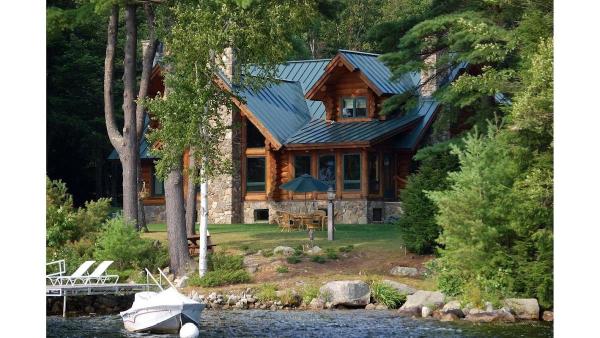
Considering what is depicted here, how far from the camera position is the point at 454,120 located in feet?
89.0

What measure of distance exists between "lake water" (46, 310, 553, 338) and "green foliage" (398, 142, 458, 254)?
3359mm

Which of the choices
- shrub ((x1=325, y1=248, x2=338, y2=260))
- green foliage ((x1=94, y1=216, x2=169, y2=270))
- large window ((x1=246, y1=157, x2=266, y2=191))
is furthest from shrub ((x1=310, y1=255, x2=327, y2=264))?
large window ((x1=246, y1=157, x2=266, y2=191))

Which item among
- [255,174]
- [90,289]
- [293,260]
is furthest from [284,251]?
[255,174]

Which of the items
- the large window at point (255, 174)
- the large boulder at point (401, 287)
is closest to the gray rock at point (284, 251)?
the large boulder at point (401, 287)

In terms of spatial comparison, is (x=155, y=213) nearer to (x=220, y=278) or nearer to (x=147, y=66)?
(x=147, y=66)

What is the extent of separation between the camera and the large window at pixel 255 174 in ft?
109

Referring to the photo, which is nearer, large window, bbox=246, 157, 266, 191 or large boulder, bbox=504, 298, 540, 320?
large boulder, bbox=504, 298, 540, 320

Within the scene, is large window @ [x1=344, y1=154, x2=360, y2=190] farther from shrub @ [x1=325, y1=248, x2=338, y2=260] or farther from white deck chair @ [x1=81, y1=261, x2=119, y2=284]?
white deck chair @ [x1=81, y1=261, x2=119, y2=284]

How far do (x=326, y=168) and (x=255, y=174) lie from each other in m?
2.01

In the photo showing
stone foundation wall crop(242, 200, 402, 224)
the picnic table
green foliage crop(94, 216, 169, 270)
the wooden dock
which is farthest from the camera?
stone foundation wall crop(242, 200, 402, 224)

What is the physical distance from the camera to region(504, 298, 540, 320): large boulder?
20.4 metres

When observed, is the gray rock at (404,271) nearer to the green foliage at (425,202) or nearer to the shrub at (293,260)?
the green foliage at (425,202)
